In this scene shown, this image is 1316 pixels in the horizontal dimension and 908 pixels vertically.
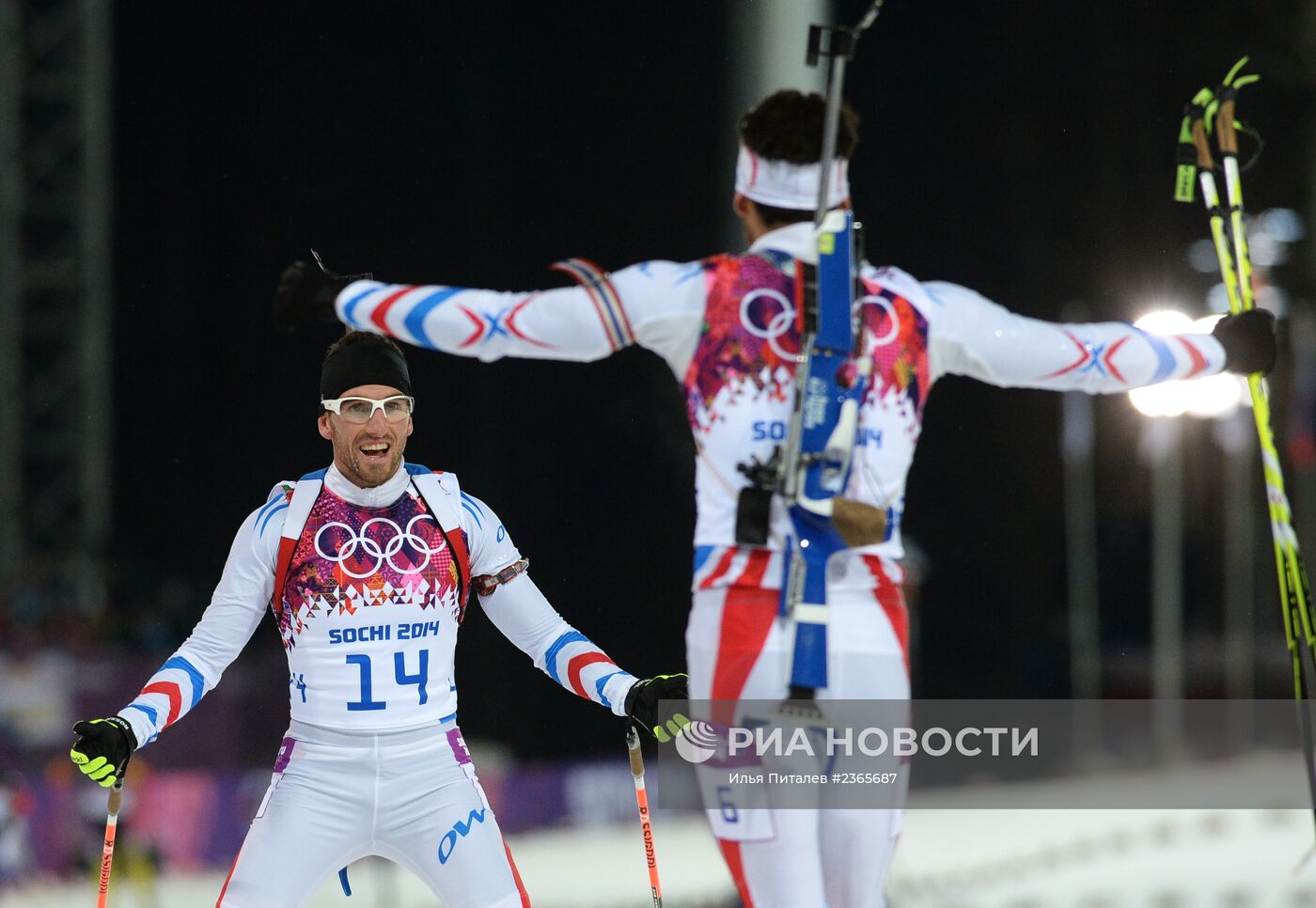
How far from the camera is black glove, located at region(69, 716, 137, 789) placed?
3.71 metres

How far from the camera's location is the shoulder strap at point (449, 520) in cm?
418

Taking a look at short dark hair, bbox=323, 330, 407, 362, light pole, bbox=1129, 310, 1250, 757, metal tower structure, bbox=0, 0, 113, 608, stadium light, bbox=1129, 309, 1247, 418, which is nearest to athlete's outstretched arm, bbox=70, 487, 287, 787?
short dark hair, bbox=323, 330, 407, 362

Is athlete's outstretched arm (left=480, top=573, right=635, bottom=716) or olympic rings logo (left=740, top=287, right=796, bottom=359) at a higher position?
olympic rings logo (left=740, top=287, right=796, bottom=359)

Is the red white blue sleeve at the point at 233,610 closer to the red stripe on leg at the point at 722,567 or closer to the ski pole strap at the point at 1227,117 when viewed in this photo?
the red stripe on leg at the point at 722,567

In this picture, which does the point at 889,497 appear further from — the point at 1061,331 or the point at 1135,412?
the point at 1135,412

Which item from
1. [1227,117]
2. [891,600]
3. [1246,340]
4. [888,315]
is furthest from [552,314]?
[1227,117]

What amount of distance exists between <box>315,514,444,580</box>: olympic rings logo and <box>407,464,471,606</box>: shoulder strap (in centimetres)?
5

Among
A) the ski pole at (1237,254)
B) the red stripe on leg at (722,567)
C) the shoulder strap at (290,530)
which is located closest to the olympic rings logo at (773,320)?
the red stripe on leg at (722,567)

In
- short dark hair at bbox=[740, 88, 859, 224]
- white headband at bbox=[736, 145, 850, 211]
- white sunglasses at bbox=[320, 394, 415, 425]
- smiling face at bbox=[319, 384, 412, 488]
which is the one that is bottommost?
smiling face at bbox=[319, 384, 412, 488]

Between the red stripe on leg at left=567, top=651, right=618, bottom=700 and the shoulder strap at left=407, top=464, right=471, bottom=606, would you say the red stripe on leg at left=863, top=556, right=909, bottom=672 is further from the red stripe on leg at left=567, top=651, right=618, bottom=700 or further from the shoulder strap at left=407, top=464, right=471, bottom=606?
the shoulder strap at left=407, top=464, right=471, bottom=606

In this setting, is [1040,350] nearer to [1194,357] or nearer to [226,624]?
[1194,357]

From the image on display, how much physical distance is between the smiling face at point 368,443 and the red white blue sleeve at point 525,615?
23cm

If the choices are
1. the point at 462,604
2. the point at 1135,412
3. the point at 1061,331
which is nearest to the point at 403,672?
the point at 462,604

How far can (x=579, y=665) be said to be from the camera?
4.20m
